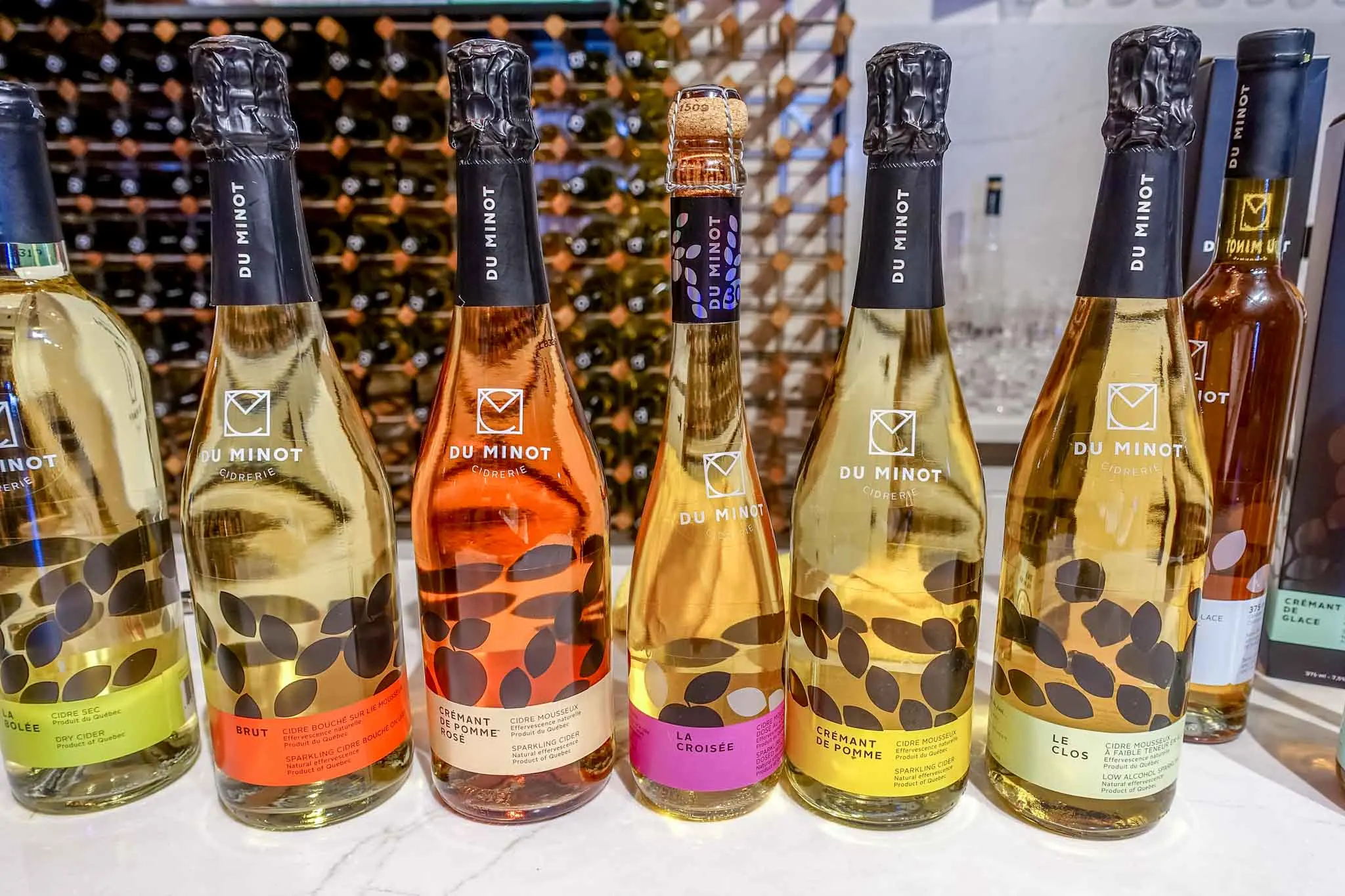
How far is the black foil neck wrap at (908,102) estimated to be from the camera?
357mm

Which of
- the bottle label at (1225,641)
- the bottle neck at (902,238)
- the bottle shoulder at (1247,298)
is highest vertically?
the bottle neck at (902,238)

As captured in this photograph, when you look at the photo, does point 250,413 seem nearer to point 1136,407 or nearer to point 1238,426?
point 1136,407

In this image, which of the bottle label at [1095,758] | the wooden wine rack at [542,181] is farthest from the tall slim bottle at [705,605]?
the wooden wine rack at [542,181]

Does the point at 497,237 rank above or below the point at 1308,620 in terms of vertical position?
above

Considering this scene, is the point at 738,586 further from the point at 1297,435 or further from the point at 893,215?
the point at 1297,435

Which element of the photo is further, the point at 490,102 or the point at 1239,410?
the point at 1239,410

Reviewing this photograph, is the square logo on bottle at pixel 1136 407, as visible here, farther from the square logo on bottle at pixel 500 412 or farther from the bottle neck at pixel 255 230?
the bottle neck at pixel 255 230

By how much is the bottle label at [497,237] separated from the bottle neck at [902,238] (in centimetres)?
16

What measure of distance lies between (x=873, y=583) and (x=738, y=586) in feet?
0.24

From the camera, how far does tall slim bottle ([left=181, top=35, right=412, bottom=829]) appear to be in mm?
444

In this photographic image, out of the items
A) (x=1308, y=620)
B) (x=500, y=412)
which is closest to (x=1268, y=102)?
(x=1308, y=620)

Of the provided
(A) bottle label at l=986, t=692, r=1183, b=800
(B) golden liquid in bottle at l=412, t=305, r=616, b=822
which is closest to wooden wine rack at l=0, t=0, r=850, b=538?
(B) golden liquid in bottle at l=412, t=305, r=616, b=822

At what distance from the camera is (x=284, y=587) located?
449mm

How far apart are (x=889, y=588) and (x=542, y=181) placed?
133cm
